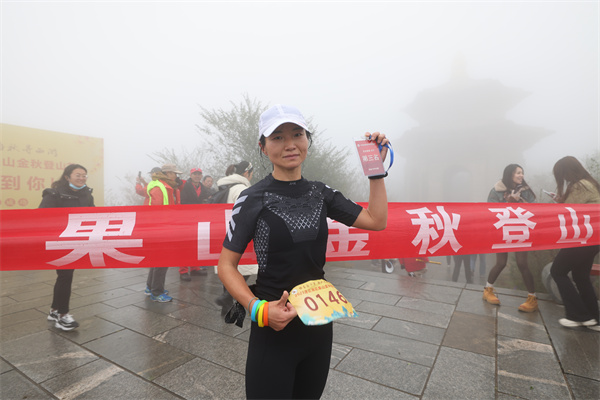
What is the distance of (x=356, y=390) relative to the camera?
→ 8.40ft

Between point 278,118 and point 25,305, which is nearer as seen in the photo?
point 278,118

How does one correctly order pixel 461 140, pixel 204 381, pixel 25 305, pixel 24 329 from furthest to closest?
pixel 461 140, pixel 25 305, pixel 24 329, pixel 204 381

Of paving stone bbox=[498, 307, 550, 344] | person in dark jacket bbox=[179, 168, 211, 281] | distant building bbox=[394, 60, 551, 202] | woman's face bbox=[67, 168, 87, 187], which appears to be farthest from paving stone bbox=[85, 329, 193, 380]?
distant building bbox=[394, 60, 551, 202]

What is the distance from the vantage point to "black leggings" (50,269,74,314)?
12.0 feet

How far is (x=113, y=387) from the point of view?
261 cm

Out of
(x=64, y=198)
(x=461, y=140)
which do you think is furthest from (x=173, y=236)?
(x=461, y=140)

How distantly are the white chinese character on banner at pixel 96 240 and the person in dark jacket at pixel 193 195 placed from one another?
128 inches

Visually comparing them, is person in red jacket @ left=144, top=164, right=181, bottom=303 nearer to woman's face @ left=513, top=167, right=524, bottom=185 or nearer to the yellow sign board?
woman's face @ left=513, top=167, right=524, bottom=185

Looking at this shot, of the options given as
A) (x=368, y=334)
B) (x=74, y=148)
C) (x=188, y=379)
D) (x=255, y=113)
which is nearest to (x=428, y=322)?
(x=368, y=334)

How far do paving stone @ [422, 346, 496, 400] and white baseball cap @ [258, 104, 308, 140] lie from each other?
2.48 m

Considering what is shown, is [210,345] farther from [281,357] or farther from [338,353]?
[281,357]

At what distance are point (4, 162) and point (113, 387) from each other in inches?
492

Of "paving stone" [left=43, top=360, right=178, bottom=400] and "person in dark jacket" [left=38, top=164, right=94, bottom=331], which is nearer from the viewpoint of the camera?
"paving stone" [left=43, top=360, right=178, bottom=400]

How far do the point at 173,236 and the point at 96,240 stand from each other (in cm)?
71
